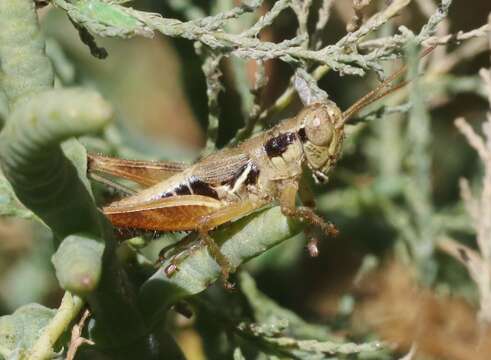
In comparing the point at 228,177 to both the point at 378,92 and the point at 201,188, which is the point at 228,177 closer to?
the point at 201,188

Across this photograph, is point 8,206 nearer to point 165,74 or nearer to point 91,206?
point 91,206

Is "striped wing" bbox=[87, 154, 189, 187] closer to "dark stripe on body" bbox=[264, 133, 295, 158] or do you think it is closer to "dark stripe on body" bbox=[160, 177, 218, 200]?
"dark stripe on body" bbox=[160, 177, 218, 200]

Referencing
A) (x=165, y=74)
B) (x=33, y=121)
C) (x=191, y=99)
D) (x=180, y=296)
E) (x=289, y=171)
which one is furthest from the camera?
(x=165, y=74)

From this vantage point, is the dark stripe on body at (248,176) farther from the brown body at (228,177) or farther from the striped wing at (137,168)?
the striped wing at (137,168)

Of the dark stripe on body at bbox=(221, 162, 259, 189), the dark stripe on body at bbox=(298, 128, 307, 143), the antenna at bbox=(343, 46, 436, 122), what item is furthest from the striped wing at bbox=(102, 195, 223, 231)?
the antenna at bbox=(343, 46, 436, 122)

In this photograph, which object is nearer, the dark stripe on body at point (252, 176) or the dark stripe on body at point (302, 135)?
the dark stripe on body at point (302, 135)

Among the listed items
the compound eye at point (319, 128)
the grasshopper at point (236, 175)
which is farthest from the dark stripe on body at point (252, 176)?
the compound eye at point (319, 128)

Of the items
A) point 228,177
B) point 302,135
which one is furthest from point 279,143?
point 228,177

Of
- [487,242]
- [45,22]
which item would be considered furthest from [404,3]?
[45,22]

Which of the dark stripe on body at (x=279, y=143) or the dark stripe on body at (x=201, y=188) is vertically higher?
the dark stripe on body at (x=279, y=143)
